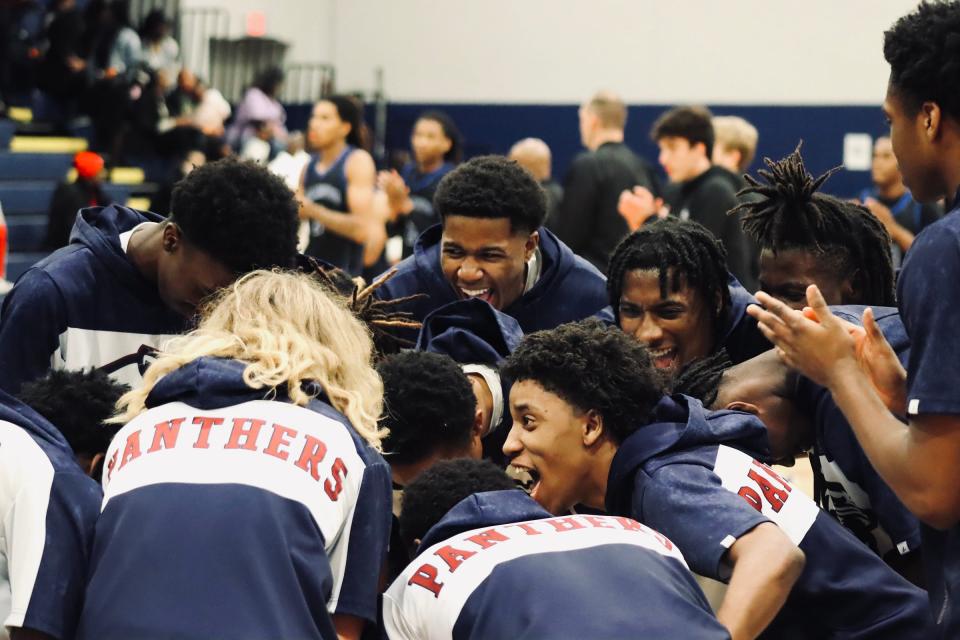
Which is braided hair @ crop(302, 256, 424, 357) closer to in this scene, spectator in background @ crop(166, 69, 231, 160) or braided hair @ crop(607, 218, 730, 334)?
braided hair @ crop(607, 218, 730, 334)

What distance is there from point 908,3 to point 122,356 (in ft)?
42.7

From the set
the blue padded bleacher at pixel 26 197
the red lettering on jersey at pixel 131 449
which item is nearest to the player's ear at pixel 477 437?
the red lettering on jersey at pixel 131 449

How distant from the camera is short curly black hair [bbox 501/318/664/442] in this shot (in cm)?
277

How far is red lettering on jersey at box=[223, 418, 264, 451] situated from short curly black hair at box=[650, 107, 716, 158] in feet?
16.6

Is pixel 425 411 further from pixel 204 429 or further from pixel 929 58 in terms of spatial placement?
pixel 929 58

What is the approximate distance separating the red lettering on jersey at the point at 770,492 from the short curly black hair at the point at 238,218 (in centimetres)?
118

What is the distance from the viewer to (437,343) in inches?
137

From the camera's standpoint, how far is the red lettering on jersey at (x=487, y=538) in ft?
7.45

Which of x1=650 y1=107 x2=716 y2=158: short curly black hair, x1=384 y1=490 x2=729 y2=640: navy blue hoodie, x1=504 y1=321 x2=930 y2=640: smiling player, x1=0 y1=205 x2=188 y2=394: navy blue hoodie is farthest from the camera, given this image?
x1=650 y1=107 x2=716 y2=158: short curly black hair

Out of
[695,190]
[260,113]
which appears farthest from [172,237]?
[260,113]

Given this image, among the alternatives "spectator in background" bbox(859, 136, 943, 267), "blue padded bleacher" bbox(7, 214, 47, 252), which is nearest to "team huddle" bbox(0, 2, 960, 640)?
"spectator in background" bbox(859, 136, 943, 267)

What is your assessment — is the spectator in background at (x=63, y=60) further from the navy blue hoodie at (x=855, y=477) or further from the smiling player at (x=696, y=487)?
the navy blue hoodie at (x=855, y=477)

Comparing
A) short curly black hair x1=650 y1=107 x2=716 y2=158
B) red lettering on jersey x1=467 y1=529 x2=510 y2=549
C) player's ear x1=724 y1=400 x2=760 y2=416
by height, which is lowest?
red lettering on jersey x1=467 y1=529 x2=510 y2=549

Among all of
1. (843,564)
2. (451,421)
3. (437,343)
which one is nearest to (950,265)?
(843,564)
